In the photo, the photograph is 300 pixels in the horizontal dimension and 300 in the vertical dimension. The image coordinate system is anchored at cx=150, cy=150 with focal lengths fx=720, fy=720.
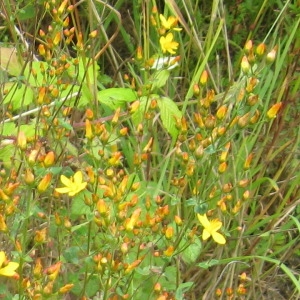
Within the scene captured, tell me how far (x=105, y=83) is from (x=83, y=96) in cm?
65

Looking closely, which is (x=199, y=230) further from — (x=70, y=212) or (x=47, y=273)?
(x=47, y=273)

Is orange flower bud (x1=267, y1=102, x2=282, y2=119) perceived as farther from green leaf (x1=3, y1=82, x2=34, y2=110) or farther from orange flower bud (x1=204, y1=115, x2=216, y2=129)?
green leaf (x1=3, y1=82, x2=34, y2=110)

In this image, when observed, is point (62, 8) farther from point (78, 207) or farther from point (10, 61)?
point (78, 207)

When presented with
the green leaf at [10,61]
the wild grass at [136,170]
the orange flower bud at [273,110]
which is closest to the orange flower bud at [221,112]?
the wild grass at [136,170]

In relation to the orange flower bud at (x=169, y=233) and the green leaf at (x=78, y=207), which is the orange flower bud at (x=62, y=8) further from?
the orange flower bud at (x=169, y=233)

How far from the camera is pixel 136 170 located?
149 cm

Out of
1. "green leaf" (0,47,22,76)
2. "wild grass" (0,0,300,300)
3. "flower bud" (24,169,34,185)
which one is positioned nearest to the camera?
"flower bud" (24,169,34,185)

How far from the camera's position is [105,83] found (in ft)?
7.96

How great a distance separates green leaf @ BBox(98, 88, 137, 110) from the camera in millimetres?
1747

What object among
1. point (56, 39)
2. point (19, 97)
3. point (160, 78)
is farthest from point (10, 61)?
point (160, 78)

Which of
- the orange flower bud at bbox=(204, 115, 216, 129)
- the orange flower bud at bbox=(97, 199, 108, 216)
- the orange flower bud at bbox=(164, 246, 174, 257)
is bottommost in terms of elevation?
the orange flower bud at bbox=(164, 246, 174, 257)

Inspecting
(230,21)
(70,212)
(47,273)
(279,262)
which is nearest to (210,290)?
(279,262)

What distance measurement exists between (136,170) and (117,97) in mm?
323

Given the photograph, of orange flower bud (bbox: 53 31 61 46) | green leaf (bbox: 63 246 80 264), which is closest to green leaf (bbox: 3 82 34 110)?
orange flower bud (bbox: 53 31 61 46)
